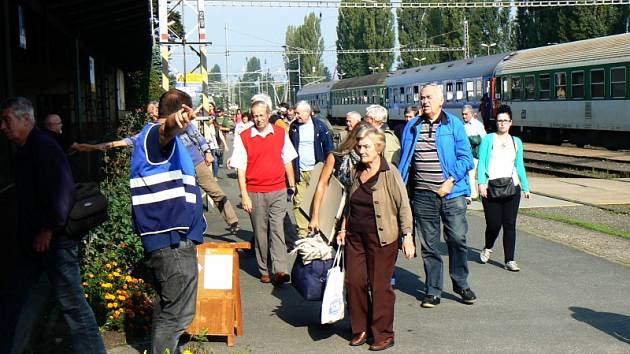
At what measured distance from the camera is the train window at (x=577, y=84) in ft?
92.9

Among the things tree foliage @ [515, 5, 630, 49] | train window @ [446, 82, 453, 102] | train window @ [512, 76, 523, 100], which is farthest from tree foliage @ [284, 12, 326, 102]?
train window @ [512, 76, 523, 100]

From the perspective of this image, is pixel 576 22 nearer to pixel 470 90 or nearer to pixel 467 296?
pixel 470 90

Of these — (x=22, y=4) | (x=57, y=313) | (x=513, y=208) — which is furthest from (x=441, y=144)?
(x=22, y=4)

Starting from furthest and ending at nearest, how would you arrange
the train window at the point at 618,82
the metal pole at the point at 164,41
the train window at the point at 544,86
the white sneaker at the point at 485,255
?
the train window at the point at 544,86 → the train window at the point at 618,82 → the metal pole at the point at 164,41 → the white sneaker at the point at 485,255

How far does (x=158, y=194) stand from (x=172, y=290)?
585mm

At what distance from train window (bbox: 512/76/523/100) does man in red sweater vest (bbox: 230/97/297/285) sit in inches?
1003

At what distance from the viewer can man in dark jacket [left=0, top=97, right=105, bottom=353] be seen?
5125 mm

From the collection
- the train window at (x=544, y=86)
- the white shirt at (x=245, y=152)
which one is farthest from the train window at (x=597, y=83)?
the white shirt at (x=245, y=152)

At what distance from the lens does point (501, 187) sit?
9281 mm

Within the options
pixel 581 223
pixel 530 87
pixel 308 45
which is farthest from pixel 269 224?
pixel 308 45

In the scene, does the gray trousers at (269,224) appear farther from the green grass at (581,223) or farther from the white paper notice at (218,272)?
the green grass at (581,223)

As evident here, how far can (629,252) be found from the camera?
10.3 metres

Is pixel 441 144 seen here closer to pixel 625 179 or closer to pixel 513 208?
pixel 513 208

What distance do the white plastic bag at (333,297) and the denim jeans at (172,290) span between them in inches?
52.6
